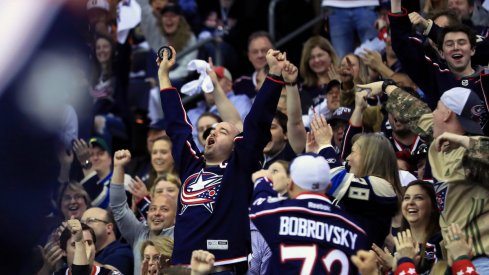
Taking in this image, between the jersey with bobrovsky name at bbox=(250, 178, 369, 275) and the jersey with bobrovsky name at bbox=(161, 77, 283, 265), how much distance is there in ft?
3.15

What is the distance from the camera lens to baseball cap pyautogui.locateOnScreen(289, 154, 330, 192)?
499 centimetres

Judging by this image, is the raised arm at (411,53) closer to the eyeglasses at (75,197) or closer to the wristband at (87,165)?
the eyeglasses at (75,197)

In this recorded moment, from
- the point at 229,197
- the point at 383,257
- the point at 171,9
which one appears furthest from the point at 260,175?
the point at 171,9

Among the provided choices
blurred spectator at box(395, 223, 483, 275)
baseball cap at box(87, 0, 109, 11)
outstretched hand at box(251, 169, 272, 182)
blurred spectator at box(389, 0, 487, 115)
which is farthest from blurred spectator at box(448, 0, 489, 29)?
blurred spectator at box(395, 223, 483, 275)

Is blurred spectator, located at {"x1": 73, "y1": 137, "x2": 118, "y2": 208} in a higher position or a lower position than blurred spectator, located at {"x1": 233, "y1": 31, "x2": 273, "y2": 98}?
lower

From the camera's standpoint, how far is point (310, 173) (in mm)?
4992

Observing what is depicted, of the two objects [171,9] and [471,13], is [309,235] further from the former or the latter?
[171,9]

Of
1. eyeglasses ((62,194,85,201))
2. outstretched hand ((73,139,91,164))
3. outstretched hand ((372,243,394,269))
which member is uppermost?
outstretched hand ((73,139,91,164))

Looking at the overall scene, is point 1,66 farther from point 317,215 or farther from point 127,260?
point 127,260

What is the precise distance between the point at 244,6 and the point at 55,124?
32.4ft

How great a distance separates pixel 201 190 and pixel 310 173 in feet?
4.65

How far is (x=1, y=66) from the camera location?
3.10m

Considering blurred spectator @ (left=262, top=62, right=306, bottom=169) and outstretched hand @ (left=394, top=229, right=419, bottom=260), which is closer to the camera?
outstretched hand @ (left=394, top=229, right=419, bottom=260)

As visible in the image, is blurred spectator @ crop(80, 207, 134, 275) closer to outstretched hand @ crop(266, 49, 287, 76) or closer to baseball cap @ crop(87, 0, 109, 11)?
outstretched hand @ crop(266, 49, 287, 76)
